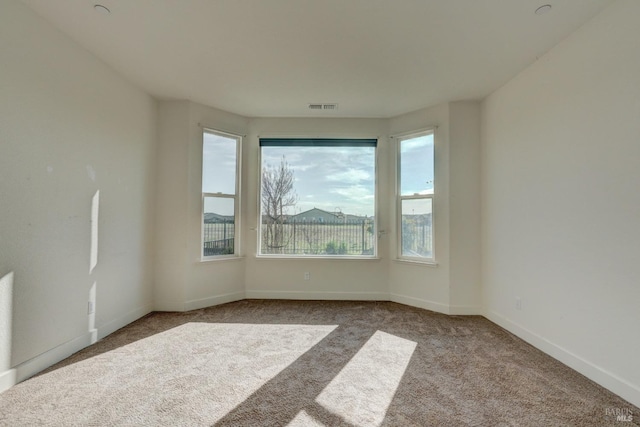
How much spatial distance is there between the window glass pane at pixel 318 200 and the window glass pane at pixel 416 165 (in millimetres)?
440

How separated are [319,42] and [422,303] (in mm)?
3228

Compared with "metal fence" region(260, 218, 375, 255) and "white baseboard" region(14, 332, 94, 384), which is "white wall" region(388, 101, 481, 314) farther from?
"white baseboard" region(14, 332, 94, 384)

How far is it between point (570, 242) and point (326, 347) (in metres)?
2.23

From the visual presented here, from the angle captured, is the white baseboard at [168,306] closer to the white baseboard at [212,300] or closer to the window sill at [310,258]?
the white baseboard at [212,300]

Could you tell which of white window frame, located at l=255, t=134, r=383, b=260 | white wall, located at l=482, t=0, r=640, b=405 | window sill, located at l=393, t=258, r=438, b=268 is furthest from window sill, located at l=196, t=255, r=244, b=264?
white wall, located at l=482, t=0, r=640, b=405

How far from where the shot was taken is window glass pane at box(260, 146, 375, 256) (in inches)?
160

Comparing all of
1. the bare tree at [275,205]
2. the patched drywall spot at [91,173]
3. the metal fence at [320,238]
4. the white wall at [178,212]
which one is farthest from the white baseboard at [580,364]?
the patched drywall spot at [91,173]

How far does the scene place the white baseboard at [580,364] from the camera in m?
1.80

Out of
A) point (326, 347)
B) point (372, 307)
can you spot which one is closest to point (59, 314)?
point (326, 347)

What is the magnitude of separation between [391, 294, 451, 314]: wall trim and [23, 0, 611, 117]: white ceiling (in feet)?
8.45

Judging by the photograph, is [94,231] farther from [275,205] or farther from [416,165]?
[416,165]

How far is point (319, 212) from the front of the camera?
162 inches

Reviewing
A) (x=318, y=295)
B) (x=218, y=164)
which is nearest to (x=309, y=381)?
(x=318, y=295)

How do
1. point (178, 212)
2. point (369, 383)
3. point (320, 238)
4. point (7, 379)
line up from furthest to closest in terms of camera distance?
point (320, 238) → point (178, 212) → point (369, 383) → point (7, 379)
